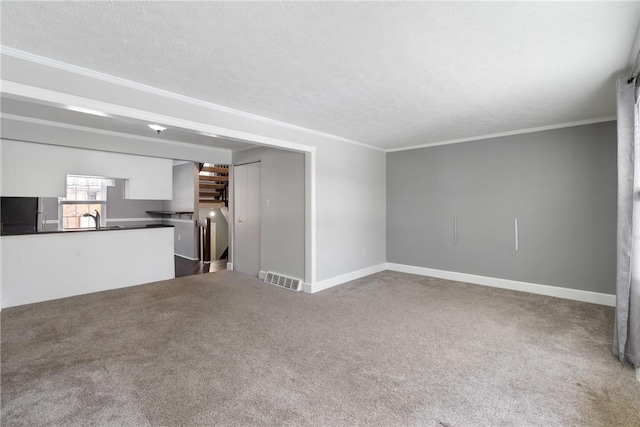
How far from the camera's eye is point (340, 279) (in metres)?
4.79

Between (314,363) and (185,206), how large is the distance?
19.4 ft

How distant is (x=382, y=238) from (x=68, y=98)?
15.9 feet

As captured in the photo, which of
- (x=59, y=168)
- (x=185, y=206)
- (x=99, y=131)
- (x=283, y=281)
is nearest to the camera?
(x=59, y=168)

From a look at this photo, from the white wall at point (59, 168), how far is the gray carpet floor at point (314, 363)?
1568 mm

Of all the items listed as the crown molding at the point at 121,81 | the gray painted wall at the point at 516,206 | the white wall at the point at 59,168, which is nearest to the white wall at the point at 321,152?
the crown molding at the point at 121,81

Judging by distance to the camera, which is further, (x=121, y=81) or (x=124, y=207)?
(x=124, y=207)

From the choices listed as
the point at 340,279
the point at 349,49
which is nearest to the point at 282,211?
the point at 340,279

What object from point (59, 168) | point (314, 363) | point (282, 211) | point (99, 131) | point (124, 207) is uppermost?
point (99, 131)

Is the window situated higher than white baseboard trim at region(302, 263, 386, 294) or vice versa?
the window

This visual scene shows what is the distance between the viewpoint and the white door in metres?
5.34

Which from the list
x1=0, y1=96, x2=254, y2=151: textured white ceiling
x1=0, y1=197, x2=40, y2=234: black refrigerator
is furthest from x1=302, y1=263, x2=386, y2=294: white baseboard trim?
x1=0, y1=197, x2=40, y2=234: black refrigerator

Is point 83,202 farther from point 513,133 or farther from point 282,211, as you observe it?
point 513,133

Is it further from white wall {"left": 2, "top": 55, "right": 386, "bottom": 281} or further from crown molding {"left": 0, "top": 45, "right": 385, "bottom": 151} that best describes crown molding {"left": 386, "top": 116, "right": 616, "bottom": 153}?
crown molding {"left": 0, "top": 45, "right": 385, "bottom": 151}

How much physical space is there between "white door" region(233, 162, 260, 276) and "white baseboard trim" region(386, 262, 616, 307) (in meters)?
2.63
